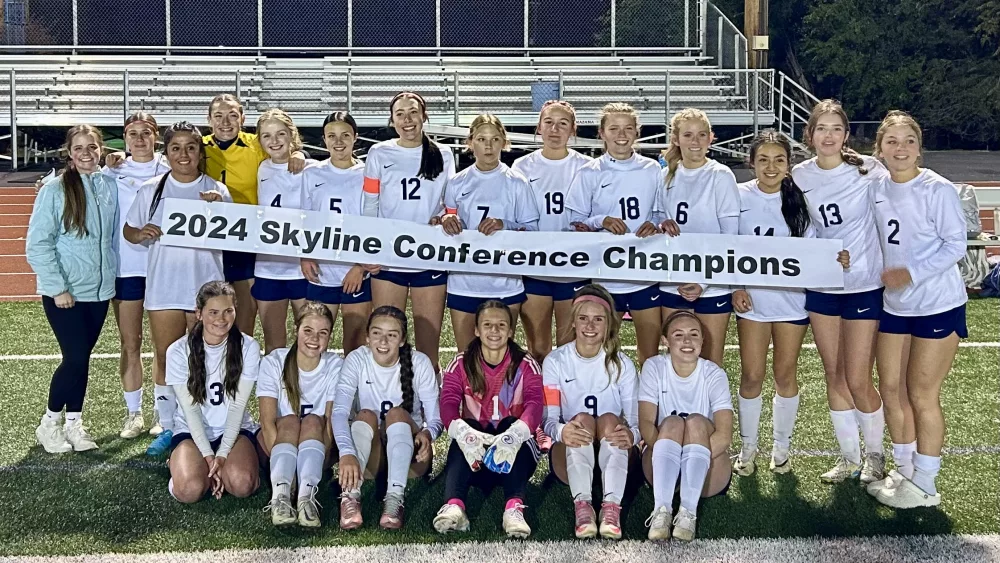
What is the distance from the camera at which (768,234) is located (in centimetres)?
419

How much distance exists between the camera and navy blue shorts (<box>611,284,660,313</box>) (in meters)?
4.34

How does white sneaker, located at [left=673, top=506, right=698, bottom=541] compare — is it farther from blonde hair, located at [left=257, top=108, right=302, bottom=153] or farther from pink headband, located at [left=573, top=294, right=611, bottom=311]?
blonde hair, located at [left=257, top=108, right=302, bottom=153]

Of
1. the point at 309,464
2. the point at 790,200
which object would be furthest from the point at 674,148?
the point at 309,464

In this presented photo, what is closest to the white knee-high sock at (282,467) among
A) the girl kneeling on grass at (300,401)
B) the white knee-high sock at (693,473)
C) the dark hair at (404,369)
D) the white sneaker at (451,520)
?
the girl kneeling on grass at (300,401)

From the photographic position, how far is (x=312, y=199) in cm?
460

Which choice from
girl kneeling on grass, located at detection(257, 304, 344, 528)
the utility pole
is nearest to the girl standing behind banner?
girl kneeling on grass, located at detection(257, 304, 344, 528)

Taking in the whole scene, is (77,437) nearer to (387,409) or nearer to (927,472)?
(387,409)

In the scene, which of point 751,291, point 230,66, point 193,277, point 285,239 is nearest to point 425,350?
point 285,239

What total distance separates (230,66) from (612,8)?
630cm

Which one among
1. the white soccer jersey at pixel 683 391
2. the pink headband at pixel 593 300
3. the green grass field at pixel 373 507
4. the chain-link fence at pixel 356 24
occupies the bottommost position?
the green grass field at pixel 373 507

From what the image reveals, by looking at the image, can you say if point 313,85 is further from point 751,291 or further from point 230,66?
point 751,291

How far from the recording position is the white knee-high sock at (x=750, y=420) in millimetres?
4203

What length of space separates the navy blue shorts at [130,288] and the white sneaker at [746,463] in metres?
2.85

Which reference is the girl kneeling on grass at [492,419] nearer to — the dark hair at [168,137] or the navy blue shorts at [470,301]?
the navy blue shorts at [470,301]
